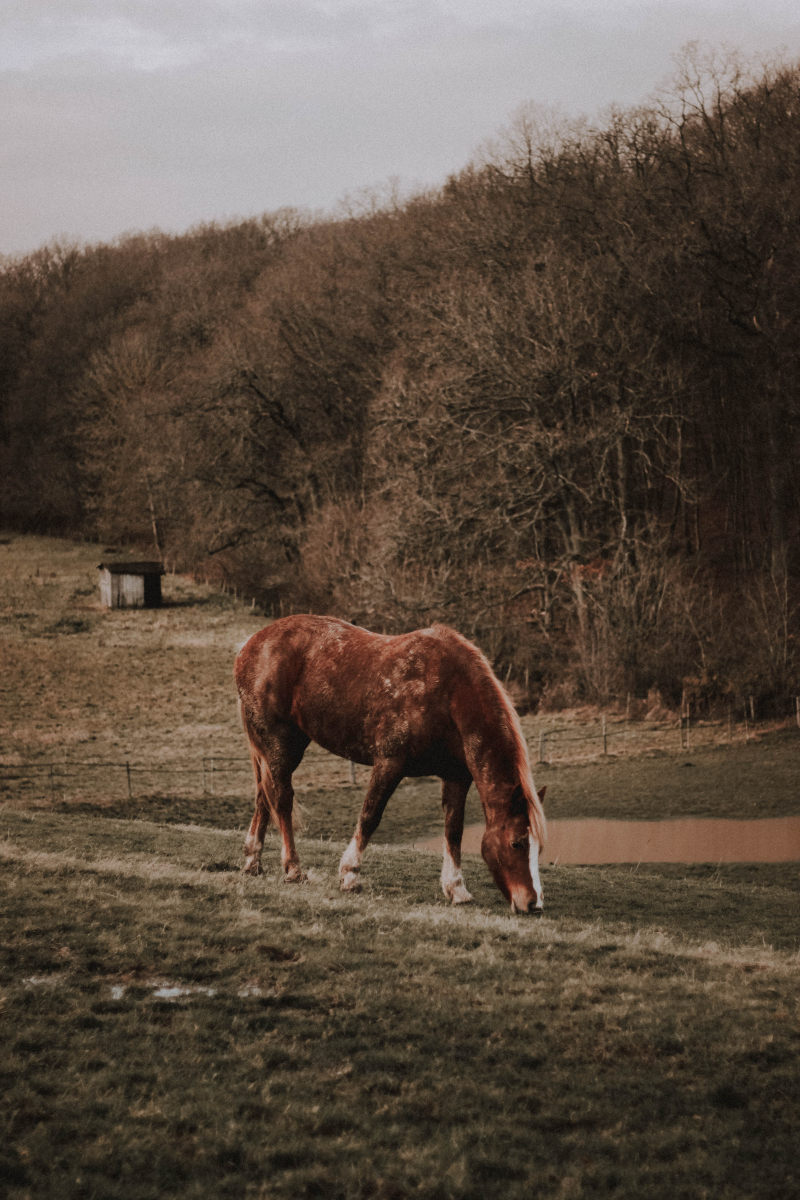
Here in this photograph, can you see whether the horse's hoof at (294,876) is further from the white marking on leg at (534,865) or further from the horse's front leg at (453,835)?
the white marking on leg at (534,865)

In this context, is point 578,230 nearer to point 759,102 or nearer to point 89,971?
point 759,102

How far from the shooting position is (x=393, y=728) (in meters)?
8.80

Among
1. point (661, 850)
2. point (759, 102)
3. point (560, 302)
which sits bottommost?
point (661, 850)

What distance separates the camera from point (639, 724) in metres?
31.4

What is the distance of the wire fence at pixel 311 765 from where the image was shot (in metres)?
23.9

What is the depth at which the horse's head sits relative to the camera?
26.6 ft

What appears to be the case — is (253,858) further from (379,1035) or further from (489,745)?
(379,1035)

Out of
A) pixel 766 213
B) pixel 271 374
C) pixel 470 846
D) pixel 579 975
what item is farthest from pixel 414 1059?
pixel 271 374

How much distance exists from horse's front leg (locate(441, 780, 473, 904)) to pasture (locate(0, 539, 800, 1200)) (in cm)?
25

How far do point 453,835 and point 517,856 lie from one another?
1052 mm

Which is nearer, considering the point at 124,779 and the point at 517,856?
the point at 517,856

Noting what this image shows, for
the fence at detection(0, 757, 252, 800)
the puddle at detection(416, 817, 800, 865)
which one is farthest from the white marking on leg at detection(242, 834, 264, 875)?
the fence at detection(0, 757, 252, 800)

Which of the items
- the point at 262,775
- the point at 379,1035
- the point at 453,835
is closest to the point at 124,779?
the point at 262,775

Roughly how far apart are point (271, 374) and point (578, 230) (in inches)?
852
